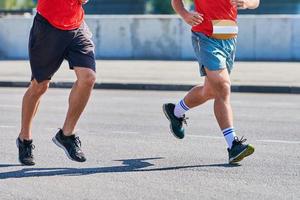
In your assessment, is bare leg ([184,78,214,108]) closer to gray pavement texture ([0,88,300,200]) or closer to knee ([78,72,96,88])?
gray pavement texture ([0,88,300,200])

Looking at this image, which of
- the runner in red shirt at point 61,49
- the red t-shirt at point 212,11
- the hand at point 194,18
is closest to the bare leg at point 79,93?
the runner in red shirt at point 61,49

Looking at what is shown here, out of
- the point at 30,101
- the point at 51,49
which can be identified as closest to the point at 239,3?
the point at 51,49

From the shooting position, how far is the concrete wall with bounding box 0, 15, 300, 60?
2069cm

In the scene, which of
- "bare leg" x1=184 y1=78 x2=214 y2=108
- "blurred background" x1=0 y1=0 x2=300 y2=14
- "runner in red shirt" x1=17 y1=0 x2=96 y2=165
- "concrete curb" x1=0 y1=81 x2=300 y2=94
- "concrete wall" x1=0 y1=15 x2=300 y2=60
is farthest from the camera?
"blurred background" x1=0 y1=0 x2=300 y2=14

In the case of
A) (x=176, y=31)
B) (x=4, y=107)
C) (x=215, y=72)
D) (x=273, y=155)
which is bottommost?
(x=176, y=31)

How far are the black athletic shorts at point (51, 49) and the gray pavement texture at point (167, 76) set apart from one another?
28.3 feet

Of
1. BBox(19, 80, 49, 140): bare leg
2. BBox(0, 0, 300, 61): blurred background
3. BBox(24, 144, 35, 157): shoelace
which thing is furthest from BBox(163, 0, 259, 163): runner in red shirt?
BBox(0, 0, 300, 61): blurred background

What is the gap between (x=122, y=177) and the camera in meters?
6.43

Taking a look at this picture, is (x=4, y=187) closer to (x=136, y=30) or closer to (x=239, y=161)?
(x=239, y=161)

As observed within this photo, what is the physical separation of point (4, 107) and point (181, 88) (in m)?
4.35

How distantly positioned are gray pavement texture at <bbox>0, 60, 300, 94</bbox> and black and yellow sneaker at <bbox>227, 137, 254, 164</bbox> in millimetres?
8166

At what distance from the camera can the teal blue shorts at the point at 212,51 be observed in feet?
22.6

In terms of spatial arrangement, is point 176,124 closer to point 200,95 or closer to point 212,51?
point 200,95

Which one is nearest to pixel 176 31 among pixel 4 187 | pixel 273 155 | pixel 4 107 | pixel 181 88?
pixel 181 88
